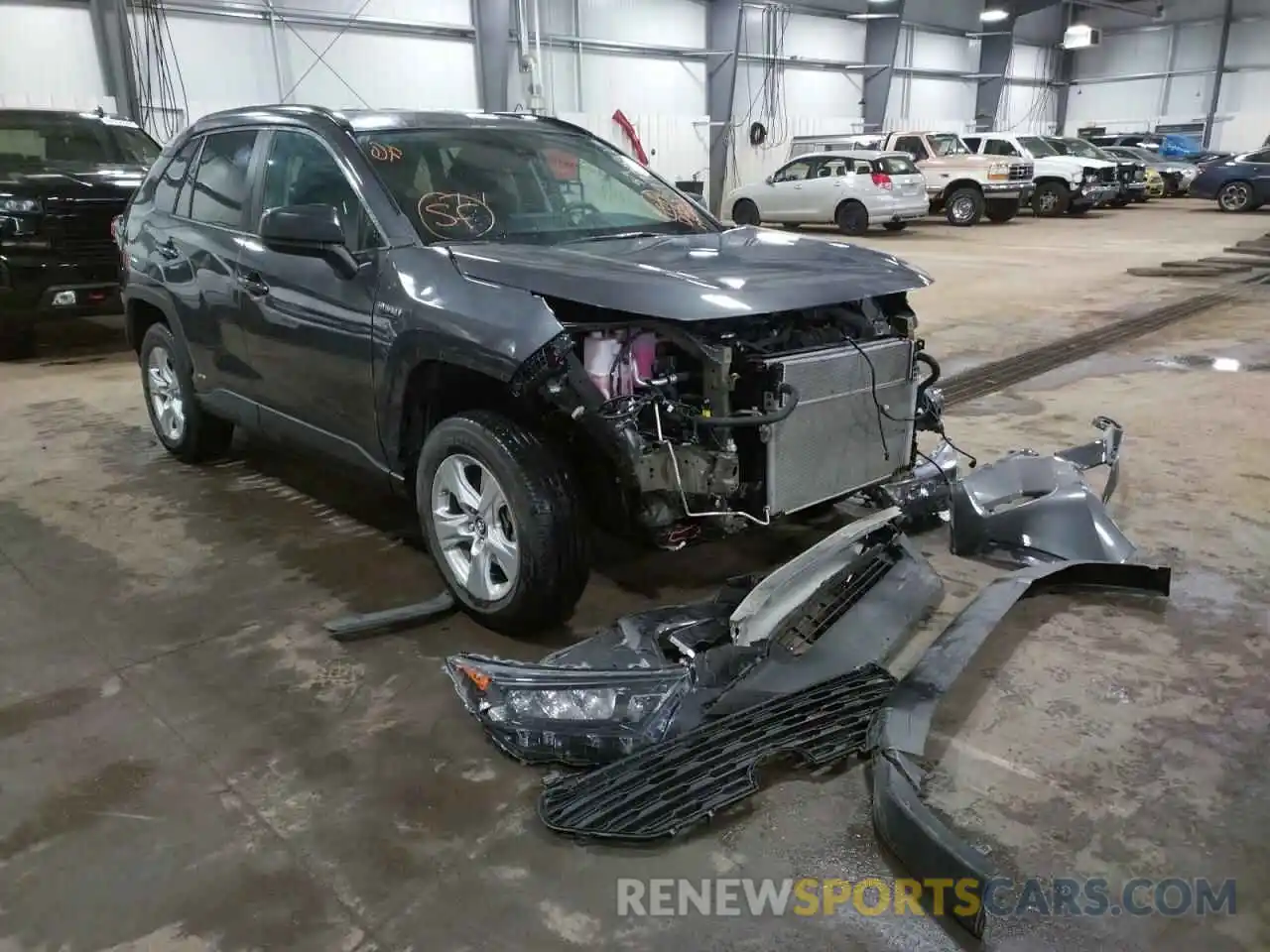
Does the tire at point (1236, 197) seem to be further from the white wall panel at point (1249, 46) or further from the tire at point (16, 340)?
the tire at point (16, 340)

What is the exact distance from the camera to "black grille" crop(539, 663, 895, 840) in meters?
2.28

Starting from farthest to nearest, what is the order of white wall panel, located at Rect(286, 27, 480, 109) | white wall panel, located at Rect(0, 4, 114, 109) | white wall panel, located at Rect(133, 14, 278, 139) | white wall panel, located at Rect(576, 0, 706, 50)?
white wall panel, located at Rect(576, 0, 706, 50) → white wall panel, located at Rect(286, 27, 480, 109) → white wall panel, located at Rect(133, 14, 278, 139) → white wall panel, located at Rect(0, 4, 114, 109)

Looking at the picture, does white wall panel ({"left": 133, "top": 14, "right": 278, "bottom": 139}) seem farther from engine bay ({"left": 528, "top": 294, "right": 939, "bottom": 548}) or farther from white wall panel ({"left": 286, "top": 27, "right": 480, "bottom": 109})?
engine bay ({"left": 528, "top": 294, "right": 939, "bottom": 548})

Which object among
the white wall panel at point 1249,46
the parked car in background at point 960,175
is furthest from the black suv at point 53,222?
the white wall panel at point 1249,46

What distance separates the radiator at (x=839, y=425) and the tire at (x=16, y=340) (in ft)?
24.6

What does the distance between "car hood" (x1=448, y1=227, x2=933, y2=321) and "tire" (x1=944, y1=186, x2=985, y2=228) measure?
1711 centimetres

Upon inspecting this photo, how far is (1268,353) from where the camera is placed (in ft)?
24.6

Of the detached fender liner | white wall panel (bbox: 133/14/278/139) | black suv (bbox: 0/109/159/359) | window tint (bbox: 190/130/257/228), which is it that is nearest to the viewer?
the detached fender liner

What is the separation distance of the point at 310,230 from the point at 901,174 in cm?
1548

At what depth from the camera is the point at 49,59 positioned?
42.9 ft

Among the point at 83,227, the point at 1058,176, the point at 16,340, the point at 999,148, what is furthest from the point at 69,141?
the point at 1058,176

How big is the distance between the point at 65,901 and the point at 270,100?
15717mm

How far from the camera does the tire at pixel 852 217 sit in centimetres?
1714

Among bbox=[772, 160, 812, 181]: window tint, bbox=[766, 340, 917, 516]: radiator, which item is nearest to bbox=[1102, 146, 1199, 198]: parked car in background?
bbox=[772, 160, 812, 181]: window tint
